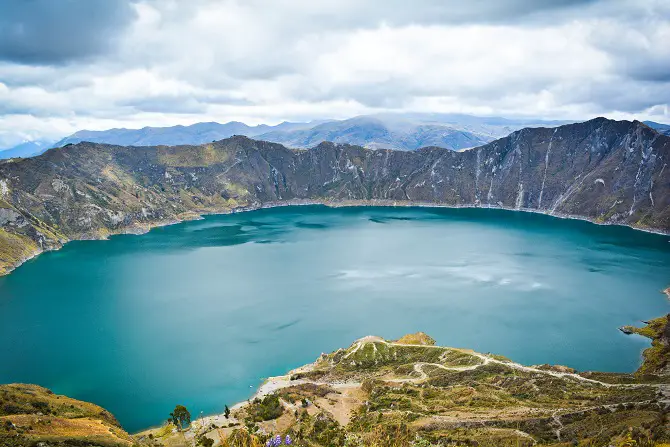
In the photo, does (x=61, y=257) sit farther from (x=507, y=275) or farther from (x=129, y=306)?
(x=507, y=275)

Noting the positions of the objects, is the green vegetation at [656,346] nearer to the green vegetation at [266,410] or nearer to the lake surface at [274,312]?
the lake surface at [274,312]

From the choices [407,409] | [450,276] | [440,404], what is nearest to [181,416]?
[407,409]

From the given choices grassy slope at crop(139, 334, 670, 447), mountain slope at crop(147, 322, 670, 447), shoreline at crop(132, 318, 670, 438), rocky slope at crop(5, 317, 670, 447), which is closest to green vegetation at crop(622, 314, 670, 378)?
rocky slope at crop(5, 317, 670, 447)

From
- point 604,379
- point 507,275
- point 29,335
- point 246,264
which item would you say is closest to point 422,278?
point 507,275

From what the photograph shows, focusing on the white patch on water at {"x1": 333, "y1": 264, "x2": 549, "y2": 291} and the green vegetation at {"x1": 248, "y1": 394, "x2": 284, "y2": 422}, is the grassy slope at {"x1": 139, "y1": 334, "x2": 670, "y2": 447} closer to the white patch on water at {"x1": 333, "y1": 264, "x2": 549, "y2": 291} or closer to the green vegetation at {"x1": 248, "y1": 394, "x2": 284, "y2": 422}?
the green vegetation at {"x1": 248, "y1": 394, "x2": 284, "y2": 422}

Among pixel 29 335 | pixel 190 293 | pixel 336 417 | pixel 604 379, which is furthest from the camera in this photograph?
pixel 190 293

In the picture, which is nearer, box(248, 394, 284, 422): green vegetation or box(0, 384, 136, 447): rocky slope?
box(0, 384, 136, 447): rocky slope

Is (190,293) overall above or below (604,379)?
below

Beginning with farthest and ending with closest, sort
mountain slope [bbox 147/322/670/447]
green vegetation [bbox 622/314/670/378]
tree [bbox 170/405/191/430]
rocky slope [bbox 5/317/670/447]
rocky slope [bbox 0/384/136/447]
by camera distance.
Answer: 1. green vegetation [bbox 622/314/670/378]
2. tree [bbox 170/405/191/430]
3. rocky slope [bbox 0/384/136/447]
4. rocky slope [bbox 5/317/670/447]
5. mountain slope [bbox 147/322/670/447]

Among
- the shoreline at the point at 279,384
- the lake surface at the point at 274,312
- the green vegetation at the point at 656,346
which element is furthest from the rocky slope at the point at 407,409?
the lake surface at the point at 274,312
